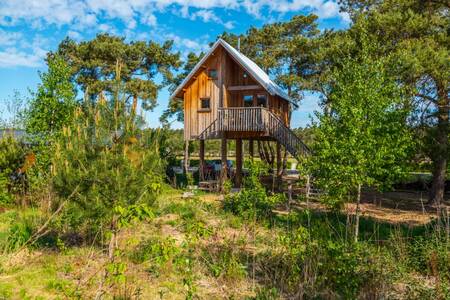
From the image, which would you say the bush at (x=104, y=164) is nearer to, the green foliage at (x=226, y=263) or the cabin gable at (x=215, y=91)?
the green foliage at (x=226, y=263)

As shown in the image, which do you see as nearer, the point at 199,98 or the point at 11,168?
the point at 11,168

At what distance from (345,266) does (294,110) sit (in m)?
25.7

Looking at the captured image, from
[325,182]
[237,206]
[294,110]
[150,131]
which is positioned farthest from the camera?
[294,110]

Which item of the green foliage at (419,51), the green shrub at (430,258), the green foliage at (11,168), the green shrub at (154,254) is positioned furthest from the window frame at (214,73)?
→ the green shrub at (430,258)

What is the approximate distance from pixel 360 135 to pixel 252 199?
4.14 meters

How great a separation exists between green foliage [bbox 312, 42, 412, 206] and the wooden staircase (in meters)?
6.87

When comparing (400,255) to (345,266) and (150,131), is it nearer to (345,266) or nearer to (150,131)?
(345,266)

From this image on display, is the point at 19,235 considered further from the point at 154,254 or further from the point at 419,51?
the point at 419,51

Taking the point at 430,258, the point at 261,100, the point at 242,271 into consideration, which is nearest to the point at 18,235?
the point at 242,271

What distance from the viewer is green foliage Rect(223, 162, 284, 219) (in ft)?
33.1

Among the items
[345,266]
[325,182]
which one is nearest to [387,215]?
[325,182]

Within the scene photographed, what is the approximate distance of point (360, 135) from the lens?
363 inches

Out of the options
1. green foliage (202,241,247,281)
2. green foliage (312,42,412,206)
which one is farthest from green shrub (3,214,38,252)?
green foliage (312,42,412,206)

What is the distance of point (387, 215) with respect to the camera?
14688 millimetres
